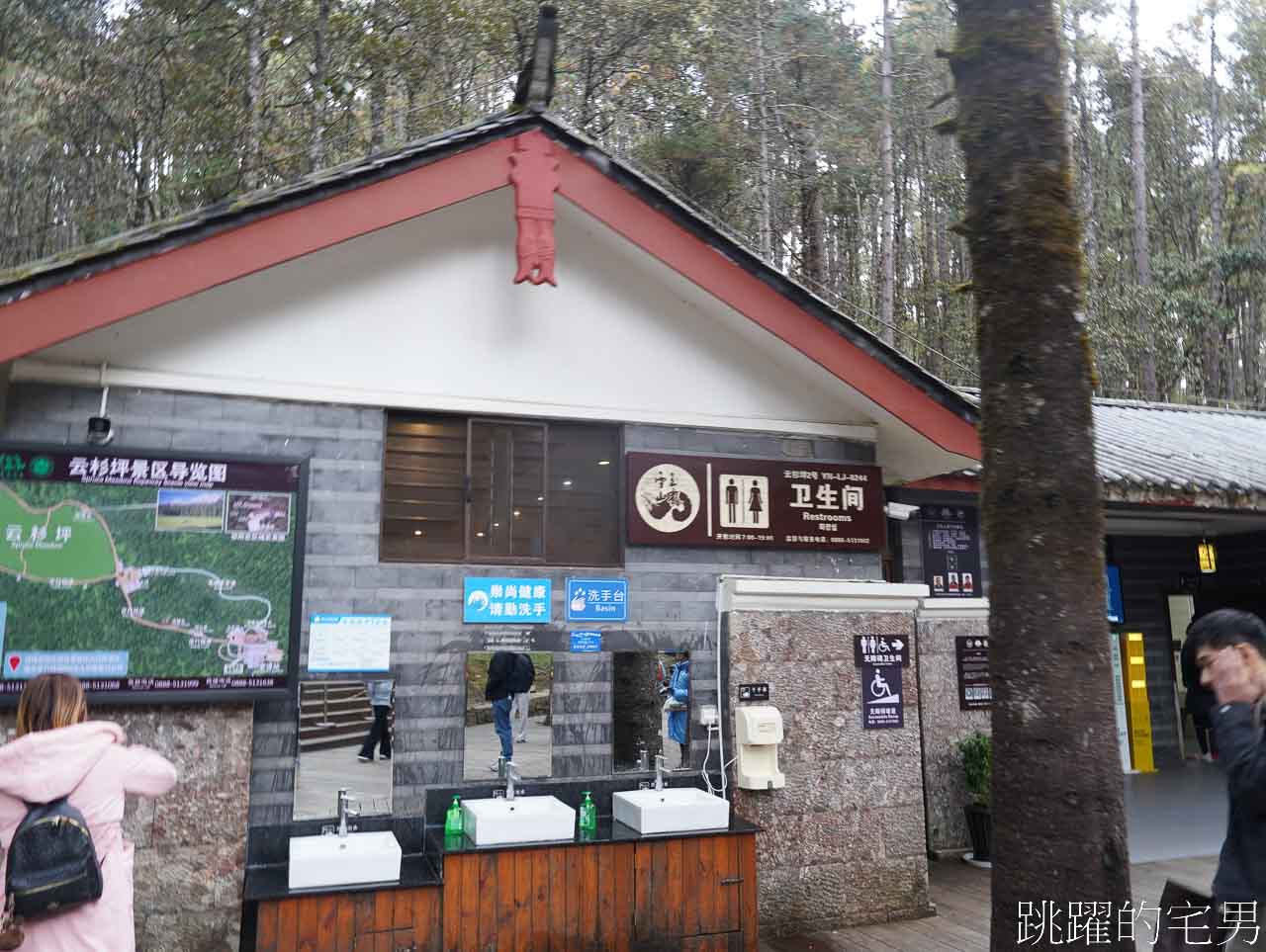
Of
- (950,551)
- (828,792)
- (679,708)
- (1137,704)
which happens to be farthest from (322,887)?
(1137,704)

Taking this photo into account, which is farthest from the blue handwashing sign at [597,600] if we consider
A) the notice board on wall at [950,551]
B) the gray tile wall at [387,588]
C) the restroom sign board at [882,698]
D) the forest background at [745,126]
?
the forest background at [745,126]

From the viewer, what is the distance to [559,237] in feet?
21.5

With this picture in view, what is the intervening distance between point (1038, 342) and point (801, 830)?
166 inches

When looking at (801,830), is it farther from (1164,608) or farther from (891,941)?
(1164,608)

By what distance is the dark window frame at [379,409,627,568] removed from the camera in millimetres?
6160

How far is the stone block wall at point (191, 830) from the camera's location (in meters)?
5.23

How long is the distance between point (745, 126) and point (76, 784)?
17006 millimetres

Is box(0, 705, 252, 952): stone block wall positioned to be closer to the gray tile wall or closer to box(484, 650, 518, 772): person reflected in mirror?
the gray tile wall

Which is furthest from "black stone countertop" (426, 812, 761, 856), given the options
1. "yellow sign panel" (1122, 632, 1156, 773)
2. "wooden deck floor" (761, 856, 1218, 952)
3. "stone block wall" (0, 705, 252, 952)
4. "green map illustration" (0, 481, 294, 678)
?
"yellow sign panel" (1122, 632, 1156, 773)

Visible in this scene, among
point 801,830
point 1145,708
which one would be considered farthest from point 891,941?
point 1145,708

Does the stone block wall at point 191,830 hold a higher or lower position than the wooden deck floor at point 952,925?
higher

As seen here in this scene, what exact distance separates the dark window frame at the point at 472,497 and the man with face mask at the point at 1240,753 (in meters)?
3.84

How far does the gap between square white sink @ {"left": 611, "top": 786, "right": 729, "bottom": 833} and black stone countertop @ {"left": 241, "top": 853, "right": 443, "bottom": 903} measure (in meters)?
1.19

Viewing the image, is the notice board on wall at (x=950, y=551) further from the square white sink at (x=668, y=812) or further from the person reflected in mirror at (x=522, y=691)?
the person reflected in mirror at (x=522, y=691)
